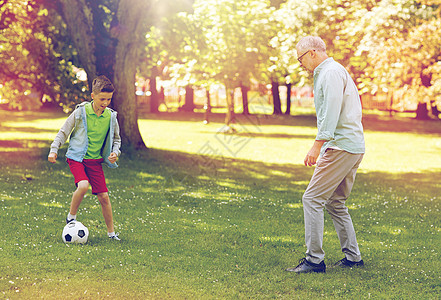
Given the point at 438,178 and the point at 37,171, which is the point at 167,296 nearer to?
the point at 37,171

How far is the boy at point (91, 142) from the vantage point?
261 inches

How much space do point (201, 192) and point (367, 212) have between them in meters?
3.60

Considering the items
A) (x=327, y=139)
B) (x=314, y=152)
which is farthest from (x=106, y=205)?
(x=327, y=139)

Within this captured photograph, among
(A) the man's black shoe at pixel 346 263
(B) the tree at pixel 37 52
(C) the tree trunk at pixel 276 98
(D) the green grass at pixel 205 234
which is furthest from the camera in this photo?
(C) the tree trunk at pixel 276 98

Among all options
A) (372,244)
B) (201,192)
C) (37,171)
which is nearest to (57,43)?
(37,171)

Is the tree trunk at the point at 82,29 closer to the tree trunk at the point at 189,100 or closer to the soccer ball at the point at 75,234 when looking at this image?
the soccer ball at the point at 75,234

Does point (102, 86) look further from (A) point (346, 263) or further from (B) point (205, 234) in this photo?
(A) point (346, 263)

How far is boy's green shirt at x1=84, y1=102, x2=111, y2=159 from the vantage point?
6.75 meters

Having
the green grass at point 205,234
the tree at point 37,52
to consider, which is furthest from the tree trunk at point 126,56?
the tree at point 37,52

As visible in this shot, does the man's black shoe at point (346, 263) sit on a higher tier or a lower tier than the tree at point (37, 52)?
lower

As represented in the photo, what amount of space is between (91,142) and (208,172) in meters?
8.44

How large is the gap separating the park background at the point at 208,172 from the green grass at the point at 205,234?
3cm

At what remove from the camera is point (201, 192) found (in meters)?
11.7

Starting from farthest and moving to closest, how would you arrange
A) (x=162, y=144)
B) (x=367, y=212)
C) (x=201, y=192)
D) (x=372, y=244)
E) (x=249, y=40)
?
(x=249, y=40), (x=162, y=144), (x=201, y=192), (x=367, y=212), (x=372, y=244)
